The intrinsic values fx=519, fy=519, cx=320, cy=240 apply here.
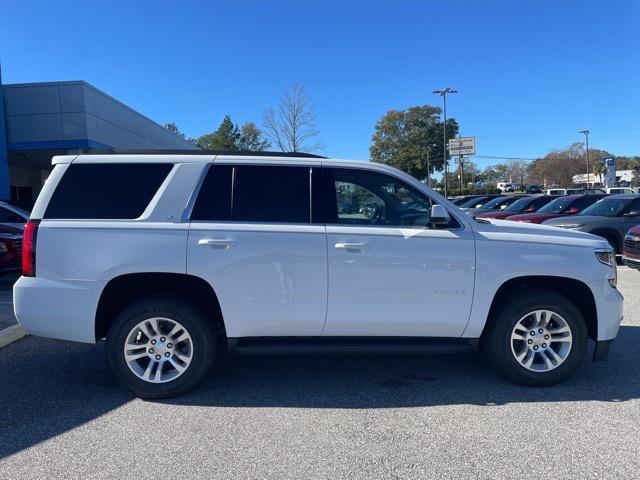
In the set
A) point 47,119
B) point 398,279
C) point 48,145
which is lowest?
point 398,279

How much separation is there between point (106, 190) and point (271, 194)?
1.37 metres

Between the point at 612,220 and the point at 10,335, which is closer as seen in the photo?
the point at 10,335

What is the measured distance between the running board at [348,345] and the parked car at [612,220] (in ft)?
27.3

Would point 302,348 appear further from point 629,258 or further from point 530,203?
point 530,203

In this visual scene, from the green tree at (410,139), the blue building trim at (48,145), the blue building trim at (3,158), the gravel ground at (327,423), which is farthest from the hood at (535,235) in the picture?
the green tree at (410,139)

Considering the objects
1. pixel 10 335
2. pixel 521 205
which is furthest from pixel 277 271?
pixel 521 205

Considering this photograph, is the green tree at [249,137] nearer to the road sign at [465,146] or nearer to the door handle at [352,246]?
the road sign at [465,146]

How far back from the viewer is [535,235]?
450cm

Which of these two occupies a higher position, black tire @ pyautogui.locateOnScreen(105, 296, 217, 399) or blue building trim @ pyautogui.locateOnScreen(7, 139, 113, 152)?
blue building trim @ pyautogui.locateOnScreen(7, 139, 113, 152)

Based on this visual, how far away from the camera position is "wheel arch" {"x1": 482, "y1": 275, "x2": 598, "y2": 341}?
4.49 m

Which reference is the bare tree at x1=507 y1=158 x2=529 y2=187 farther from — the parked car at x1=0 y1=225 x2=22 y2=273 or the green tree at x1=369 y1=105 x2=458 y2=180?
the parked car at x1=0 y1=225 x2=22 y2=273

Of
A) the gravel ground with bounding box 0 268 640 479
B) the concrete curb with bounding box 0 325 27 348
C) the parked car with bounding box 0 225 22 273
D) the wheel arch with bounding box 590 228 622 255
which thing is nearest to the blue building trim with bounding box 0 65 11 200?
the parked car with bounding box 0 225 22 273

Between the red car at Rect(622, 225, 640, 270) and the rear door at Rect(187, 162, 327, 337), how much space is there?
25.1ft

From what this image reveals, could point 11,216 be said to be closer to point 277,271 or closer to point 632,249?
point 277,271
